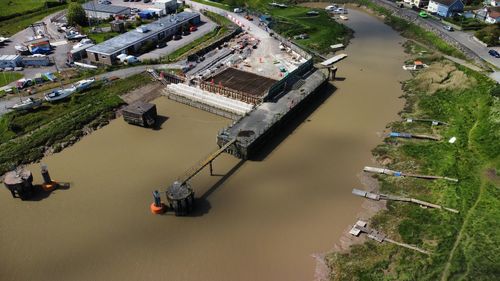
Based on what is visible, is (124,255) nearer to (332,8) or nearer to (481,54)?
(481,54)

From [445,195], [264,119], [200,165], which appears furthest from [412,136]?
[200,165]

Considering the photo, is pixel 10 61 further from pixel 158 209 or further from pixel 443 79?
pixel 443 79

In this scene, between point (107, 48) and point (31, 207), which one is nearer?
point (31, 207)

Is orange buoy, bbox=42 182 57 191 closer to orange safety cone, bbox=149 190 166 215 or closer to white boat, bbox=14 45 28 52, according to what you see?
orange safety cone, bbox=149 190 166 215

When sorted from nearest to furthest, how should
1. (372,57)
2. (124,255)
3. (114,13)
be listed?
(124,255) < (372,57) < (114,13)

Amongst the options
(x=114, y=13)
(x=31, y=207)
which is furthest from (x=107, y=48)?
(x=31, y=207)

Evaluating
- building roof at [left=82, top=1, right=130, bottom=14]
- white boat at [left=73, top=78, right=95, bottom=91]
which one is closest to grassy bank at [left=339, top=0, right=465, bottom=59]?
white boat at [left=73, top=78, right=95, bottom=91]

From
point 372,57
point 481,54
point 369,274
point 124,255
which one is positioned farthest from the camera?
point 372,57
